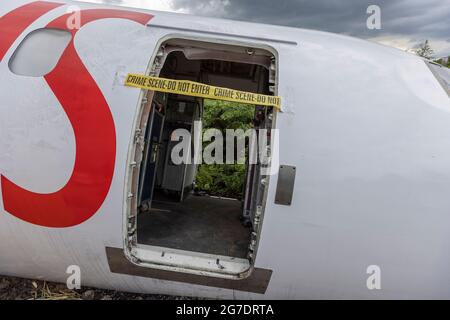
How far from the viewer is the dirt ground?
262cm

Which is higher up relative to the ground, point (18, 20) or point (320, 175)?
point (18, 20)

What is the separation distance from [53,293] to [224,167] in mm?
6159

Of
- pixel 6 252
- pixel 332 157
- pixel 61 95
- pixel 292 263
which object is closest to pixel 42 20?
pixel 61 95

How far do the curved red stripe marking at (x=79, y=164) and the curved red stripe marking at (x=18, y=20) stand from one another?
55 centimetres

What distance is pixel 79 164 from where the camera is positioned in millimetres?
2299

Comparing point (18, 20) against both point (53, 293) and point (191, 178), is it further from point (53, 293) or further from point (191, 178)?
point (191, 178)

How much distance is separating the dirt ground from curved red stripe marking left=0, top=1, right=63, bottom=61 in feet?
6.09

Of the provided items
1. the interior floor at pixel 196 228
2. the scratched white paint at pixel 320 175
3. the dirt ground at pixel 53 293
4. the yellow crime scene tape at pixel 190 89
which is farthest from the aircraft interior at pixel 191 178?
the dirt ground at pixel 53 293

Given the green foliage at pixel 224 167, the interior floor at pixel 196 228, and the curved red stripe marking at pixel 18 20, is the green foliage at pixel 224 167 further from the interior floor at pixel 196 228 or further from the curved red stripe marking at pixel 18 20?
the curved red stripe marking at pixel 18 20

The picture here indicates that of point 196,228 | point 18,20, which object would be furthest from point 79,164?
point 196,228

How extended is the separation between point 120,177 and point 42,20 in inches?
60.0

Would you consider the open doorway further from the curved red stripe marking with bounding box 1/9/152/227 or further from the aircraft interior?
the curved red stripe marking with bounding box 1/9/152/227

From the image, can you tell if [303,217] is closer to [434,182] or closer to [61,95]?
[434,182]

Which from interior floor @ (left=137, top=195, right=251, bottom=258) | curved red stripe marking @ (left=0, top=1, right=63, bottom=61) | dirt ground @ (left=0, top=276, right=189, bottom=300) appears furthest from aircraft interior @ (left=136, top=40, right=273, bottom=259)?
curved red stripe marking @ (left=0, top=1, right=63, bottom=61)
